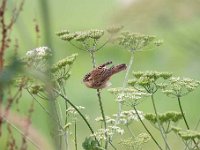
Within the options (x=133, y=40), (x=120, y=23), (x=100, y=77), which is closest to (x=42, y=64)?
(x=100, y=77)

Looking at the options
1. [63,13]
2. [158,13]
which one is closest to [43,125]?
[63,13]

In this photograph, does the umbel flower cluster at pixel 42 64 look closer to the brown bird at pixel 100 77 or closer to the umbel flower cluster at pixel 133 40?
the brown bird at pixel 100 77

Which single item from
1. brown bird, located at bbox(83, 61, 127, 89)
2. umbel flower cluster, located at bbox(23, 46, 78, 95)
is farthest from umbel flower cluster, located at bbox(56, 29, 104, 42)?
brown bird, located at bbox(83, 61, 127, 89)

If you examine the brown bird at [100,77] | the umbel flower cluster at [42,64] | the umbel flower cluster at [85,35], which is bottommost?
the brown bird at [100,77]

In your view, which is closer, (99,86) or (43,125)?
(99,86)

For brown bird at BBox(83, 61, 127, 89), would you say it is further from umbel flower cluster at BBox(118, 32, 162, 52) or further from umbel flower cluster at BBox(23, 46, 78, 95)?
umbel flower cluster at BBox(118, 32, 162, 52)

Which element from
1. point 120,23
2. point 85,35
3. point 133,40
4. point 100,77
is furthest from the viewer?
point 133,40

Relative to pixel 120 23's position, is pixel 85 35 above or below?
above

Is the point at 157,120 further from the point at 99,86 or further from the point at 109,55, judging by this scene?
the point at 109,55

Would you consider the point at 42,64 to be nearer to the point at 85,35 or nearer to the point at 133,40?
the point at 85,35

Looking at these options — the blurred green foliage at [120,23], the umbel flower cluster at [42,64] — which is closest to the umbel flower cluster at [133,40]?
the blurred green foliage at [120,23]

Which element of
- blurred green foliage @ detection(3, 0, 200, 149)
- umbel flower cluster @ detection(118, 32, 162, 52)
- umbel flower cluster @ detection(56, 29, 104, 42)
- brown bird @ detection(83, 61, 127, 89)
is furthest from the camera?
umbel flower cluster @ detection(118, 32, 162, 52)
